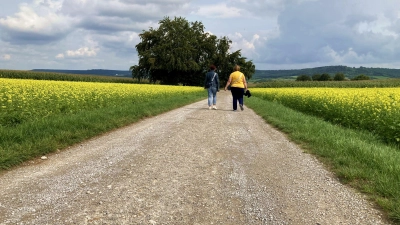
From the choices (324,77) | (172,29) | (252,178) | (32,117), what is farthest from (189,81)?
(252,178)

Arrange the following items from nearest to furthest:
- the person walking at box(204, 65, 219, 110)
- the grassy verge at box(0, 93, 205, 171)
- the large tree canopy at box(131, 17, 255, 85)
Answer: the grassy verge at box(0, 93, 205, 171) < the person walking at box(204, 65, 219, 110) < the large tree canopy at box(131, 17, 255, 85)

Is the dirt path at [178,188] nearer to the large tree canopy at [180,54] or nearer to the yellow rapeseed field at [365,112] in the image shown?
the yellow rapeseed field at [365,112]

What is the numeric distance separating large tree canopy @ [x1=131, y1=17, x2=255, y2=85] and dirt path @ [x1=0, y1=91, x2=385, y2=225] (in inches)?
2344

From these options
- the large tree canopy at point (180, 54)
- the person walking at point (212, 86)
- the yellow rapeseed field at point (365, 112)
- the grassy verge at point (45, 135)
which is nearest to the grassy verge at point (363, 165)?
the yellow rapeseed field at point (365, 112)

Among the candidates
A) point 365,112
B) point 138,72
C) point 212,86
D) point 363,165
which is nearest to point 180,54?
point 138,72

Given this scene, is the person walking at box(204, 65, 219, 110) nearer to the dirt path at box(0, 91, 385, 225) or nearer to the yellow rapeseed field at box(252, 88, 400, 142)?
the yellow rapeseed field at box(252, 88, 400, 142)

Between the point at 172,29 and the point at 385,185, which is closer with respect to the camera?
the point at 385,185

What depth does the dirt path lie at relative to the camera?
354cm

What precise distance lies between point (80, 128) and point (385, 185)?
713cm

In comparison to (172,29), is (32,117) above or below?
below

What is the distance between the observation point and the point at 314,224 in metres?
3.45

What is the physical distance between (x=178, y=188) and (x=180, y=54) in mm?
63082

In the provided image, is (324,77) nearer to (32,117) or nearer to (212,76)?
(212,76)

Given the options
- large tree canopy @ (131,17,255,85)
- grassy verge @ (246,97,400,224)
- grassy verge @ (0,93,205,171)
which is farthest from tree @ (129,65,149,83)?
grassy verge @ (246,97,400,224)
